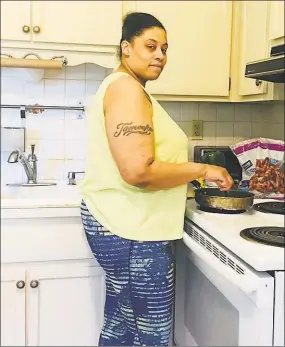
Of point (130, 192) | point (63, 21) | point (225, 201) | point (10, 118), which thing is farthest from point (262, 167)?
point (10, 118)

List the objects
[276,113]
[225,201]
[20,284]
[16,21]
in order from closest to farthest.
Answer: [225,201], [20,284], [16,21], [276,113]

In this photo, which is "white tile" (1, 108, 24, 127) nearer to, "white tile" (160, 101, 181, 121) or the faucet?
the faucet

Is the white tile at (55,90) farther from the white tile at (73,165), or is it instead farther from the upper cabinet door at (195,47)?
the upper cabinet door at (195,47)

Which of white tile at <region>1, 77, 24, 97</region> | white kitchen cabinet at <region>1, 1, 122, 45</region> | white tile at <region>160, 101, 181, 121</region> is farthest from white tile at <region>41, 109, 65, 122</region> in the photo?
white tile at <region>160, 101, 181, 121</region>

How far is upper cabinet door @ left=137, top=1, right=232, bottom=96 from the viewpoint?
157 centimetres

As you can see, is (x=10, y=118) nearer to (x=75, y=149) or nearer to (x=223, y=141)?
(x=75, y=149)

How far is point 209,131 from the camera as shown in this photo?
1.82 metres

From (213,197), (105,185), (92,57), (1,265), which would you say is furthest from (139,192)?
(92,57)

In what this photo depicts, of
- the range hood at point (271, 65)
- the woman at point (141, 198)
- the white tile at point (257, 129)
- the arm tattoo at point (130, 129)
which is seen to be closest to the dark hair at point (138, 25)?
the woman at point (141, 198)

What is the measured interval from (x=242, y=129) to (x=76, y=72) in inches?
28.0

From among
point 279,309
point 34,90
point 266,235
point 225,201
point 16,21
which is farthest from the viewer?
point 34,90

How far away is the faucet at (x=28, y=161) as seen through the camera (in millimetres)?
1624

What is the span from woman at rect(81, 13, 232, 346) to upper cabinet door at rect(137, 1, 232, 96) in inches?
20.9

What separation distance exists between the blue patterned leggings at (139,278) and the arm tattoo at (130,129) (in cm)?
24
